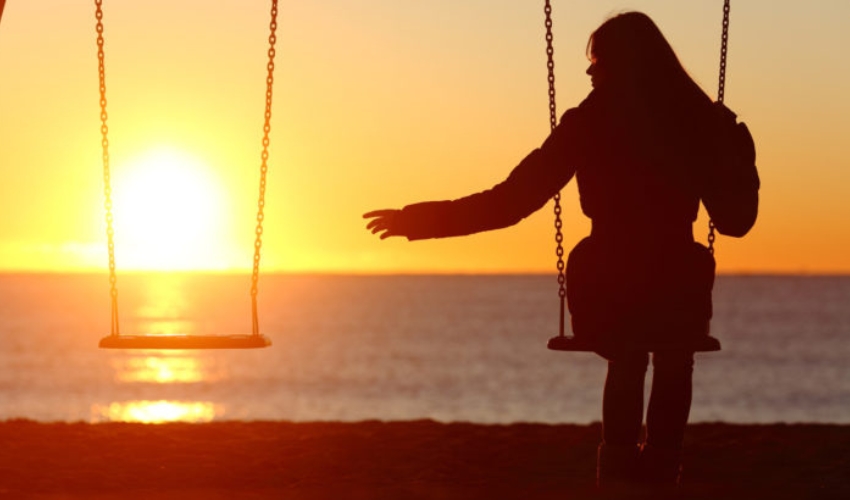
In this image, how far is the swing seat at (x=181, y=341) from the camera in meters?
8.14

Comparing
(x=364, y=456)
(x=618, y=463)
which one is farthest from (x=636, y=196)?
(x=364, y=456)

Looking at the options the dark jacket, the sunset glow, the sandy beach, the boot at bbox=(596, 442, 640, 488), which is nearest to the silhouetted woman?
the dark jacket

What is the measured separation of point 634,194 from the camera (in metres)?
6.98

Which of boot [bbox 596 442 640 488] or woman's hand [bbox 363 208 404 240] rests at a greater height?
woman's hand [bbox 363 208 404 240]

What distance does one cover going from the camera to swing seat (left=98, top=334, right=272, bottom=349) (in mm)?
8141

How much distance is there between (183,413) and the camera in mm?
55562

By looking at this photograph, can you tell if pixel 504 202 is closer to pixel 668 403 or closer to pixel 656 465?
pixel 668 403

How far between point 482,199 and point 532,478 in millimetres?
3634

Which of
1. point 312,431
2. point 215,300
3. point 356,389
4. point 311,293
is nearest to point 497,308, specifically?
point 215,300

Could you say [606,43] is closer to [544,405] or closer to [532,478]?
[532,478]

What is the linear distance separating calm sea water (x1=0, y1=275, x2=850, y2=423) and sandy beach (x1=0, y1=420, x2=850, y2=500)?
3414 centimetres

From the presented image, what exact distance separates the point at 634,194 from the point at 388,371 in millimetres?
68641

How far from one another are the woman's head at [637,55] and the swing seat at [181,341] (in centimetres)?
215

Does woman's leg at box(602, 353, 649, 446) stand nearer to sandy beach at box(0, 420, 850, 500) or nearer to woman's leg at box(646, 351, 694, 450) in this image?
woman's leg at box(646, 351, 694, 450)
